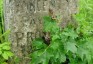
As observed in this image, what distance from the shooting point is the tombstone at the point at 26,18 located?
2.93 meters

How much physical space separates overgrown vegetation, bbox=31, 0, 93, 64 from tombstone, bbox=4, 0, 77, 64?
12 cm

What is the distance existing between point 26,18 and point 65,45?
1.96ft

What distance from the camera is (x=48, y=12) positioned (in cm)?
301

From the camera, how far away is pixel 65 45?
267 centimetres

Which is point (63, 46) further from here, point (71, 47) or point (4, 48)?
point (4, 48)

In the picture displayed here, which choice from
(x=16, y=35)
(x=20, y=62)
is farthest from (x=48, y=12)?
(x=20, y=62)

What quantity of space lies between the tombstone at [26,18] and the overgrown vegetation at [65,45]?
116mm

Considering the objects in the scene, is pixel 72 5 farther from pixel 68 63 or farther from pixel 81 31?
pixel 68 63

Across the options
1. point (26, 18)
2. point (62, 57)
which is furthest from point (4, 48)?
point (62, 57)

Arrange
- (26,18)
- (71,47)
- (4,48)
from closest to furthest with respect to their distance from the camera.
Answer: (71,47), (4,48), (26,18)

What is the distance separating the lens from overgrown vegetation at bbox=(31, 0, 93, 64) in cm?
270

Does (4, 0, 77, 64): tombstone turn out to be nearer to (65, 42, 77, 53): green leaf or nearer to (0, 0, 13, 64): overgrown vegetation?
(0, 0, 13, 64): overgrown vegetation

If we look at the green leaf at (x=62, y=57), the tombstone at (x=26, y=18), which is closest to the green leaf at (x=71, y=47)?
the green leaf at (x=62, y=57)

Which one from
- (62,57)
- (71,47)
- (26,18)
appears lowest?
(62,57)
